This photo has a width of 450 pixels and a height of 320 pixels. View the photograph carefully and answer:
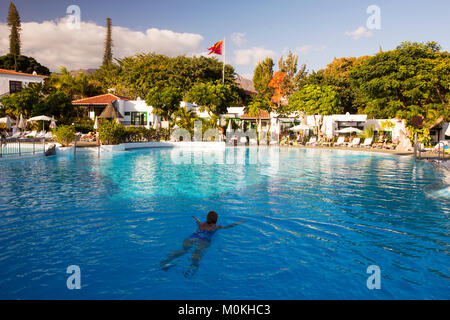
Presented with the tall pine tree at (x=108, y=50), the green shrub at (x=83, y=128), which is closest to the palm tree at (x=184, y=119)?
the green shrub at (x=83, y=128)

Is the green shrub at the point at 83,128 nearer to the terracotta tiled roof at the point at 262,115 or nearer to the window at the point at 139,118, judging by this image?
the window at the point at 139,118

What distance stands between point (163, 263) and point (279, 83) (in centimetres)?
6229

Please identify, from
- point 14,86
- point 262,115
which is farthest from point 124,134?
point 14,86

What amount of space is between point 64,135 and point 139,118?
56.2ft

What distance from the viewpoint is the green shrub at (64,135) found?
20.3 meters

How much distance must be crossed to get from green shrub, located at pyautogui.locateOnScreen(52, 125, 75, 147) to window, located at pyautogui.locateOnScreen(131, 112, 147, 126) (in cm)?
1635

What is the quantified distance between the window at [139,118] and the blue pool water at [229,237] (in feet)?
81.6

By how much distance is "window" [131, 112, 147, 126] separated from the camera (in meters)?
36.9

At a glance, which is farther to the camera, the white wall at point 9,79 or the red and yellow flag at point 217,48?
the white wall at point 9,79

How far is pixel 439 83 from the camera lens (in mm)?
26328

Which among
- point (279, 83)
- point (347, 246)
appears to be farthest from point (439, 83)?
point (279, 83)

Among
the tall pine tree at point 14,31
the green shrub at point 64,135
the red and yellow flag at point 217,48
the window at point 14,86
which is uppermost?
the tall pine tree at point 14,31
